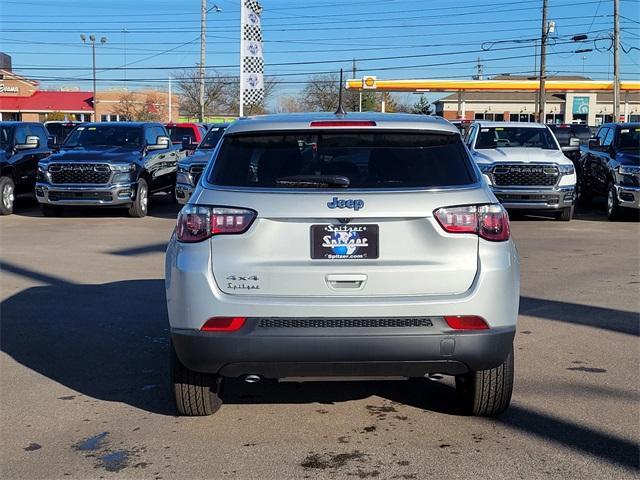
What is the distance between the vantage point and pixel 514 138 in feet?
53.7

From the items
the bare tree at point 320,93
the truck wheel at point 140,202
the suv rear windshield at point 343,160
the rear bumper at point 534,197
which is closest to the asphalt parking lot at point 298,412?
the suv rear windshield at point 343,160

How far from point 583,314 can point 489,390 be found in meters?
3.37

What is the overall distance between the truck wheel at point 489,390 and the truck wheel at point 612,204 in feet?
37.9

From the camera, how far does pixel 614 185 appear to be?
601 inches

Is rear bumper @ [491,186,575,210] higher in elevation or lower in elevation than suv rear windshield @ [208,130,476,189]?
lower

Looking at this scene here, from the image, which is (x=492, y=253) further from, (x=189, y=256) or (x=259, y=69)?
(x=259, y=69)

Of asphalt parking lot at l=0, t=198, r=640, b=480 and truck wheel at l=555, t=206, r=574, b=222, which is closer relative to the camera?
asphalt parking lot at l=0, t=198, r=640, b=480

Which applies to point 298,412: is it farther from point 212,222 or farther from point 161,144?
point 161,144

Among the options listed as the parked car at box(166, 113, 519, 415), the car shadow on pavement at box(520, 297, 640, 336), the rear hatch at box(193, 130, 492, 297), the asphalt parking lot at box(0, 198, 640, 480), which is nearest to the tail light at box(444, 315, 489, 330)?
the parked car at box(166, 113, 519, 415)

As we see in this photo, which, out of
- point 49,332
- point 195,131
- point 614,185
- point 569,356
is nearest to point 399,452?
point 569,356

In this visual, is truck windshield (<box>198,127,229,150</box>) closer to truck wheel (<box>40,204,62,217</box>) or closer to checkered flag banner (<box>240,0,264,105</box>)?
truck wheel (<box>40,204,62,217</box>)

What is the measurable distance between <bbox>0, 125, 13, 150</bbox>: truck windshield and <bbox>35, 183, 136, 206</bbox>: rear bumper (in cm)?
182

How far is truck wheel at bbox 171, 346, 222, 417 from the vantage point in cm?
455

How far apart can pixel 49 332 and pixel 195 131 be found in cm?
1664
